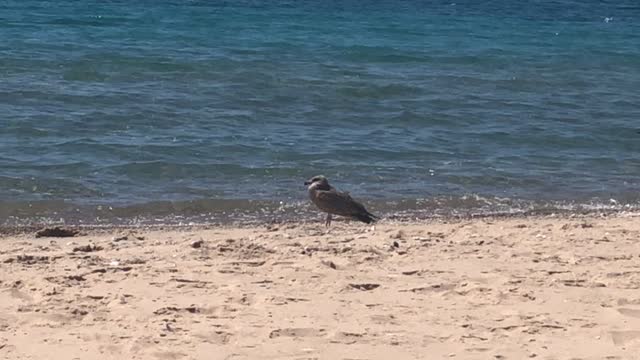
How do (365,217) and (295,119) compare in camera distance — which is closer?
(365,217)

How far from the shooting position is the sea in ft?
33.9

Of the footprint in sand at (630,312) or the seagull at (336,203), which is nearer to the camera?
the footprint in sand at (630,312)

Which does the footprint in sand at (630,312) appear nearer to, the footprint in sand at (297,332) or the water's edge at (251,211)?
the footprint in sand at (297,332)

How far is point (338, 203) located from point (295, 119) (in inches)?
194

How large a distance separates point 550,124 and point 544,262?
6.78m

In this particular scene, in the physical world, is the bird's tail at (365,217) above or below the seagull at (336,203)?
below

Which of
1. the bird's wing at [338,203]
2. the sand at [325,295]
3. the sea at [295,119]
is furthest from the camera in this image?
the sea at [295,119]

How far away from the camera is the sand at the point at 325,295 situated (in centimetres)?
570

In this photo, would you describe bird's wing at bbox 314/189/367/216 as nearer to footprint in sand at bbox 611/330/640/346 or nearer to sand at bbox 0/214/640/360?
sand at bbox 0/214/640/360

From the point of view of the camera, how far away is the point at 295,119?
13.8 metres

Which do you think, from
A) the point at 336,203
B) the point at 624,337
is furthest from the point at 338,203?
the point at 624,337

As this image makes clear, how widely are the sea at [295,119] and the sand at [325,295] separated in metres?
1.70

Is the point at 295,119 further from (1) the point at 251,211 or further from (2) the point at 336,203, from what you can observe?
(2) the point at 336,203

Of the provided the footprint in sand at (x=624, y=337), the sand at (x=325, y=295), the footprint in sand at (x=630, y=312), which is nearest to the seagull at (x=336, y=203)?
the sand at (x=325, y=295)
